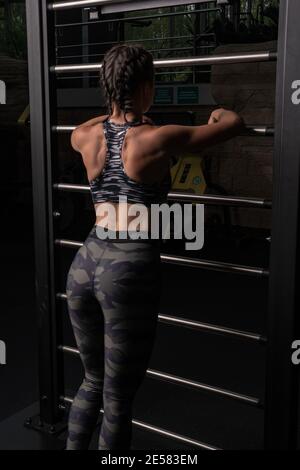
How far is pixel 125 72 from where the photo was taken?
137 cm

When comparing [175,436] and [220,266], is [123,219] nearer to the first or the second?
[220,266]

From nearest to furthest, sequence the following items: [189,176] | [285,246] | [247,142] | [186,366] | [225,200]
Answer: [285,246] < [225,200] < [186,366] < [189,176] < [247,142]

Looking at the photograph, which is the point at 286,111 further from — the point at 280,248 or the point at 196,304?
the point at 196,304

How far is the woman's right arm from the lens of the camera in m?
1.37

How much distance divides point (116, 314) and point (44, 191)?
0.75 metres

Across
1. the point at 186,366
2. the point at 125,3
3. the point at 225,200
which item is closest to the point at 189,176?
the point at 186,366

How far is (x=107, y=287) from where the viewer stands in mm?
1414

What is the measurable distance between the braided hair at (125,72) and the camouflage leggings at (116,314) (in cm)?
37

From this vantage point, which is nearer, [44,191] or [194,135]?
[194,135]

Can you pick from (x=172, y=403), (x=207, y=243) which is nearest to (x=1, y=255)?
(x=207, y=243)

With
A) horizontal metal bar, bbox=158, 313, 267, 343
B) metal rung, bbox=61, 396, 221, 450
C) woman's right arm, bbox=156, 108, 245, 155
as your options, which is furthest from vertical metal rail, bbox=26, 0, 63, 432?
woman's right arm, bbox=156, 108, 245, 155

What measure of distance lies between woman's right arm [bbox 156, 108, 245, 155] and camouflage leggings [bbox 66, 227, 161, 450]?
262 millimetres

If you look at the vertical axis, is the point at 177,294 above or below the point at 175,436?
below

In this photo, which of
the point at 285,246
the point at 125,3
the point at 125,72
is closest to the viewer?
the point at 125,72
